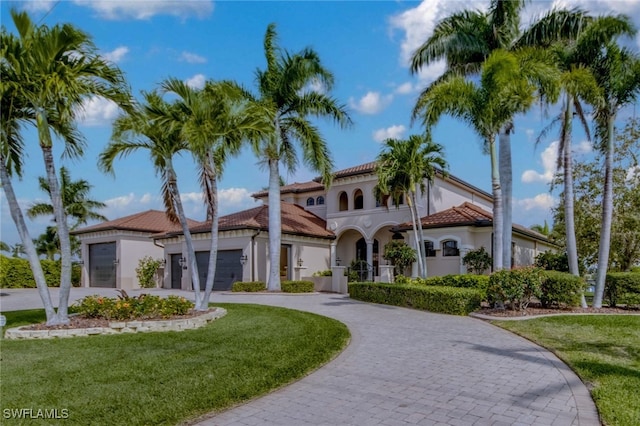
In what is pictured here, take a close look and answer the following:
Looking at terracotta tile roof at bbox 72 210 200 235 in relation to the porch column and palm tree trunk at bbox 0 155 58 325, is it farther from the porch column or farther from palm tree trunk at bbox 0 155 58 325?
palm tree trunk at bbox 0 155 58 325

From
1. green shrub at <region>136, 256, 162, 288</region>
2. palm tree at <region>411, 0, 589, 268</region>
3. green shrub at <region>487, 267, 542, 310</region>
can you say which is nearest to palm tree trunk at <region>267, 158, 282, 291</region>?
palm tree at <region>411, 0, 589, 268</region>

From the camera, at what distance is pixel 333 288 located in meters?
23.4

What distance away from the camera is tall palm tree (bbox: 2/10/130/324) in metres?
9.40

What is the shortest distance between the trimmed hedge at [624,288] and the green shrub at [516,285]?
128 inches

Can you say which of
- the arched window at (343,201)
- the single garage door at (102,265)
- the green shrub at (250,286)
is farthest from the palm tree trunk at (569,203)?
the single garage door at (102,265)

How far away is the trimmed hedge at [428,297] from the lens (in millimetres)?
13469

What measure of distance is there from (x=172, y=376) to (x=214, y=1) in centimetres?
900

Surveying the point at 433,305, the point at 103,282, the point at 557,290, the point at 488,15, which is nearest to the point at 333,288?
the point at 433,305

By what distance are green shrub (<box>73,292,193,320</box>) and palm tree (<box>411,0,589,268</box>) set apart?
10961 mm

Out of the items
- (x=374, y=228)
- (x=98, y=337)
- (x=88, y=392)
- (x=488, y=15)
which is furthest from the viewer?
(x=374, y=228)

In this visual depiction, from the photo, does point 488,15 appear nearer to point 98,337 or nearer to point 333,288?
point 333,288

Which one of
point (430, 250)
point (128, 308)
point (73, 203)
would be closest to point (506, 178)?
point (430, 250)

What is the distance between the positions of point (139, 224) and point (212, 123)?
21.9m

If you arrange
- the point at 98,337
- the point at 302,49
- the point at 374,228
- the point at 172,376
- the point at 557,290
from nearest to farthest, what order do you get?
the point at 172,376
the point at 98,337
the point at 557,290
the point at 302,49
the point at 374,228
